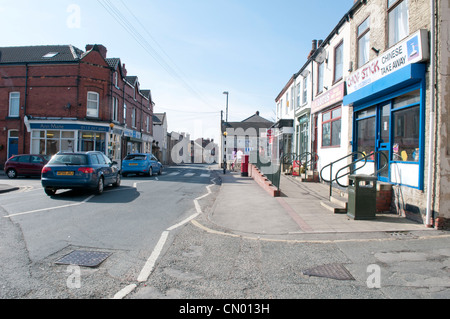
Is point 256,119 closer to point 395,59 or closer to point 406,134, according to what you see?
point 395,59

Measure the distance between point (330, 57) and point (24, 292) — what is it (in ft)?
43.9

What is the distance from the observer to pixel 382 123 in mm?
8711

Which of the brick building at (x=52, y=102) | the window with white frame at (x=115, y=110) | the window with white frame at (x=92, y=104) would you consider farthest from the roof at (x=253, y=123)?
the brick building at (x=52, y=102)

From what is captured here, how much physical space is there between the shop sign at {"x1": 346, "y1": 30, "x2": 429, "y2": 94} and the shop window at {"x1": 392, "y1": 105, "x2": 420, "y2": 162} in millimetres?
1111

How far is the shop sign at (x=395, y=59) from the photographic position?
647 cm

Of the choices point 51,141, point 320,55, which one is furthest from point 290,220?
point 51,141

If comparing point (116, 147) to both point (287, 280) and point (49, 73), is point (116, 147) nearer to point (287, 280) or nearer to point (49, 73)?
point (49, 73)

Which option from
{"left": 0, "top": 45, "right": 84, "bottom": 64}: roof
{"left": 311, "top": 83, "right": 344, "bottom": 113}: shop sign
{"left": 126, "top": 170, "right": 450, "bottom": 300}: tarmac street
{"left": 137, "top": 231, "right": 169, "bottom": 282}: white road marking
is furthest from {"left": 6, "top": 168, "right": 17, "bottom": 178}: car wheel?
{"left": 311, "top": 83, "right": 344, "bottom": 113}: shop sign

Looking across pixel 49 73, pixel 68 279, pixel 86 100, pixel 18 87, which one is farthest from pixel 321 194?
pixel 18 87

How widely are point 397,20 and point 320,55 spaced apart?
21.2 feet

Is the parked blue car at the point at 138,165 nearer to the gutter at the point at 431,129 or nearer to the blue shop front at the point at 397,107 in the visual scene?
the blue shop front at the point at 397,107

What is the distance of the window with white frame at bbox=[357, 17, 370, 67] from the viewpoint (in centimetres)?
969

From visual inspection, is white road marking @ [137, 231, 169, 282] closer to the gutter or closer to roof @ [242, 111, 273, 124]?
the gutter

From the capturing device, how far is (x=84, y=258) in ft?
14.4
